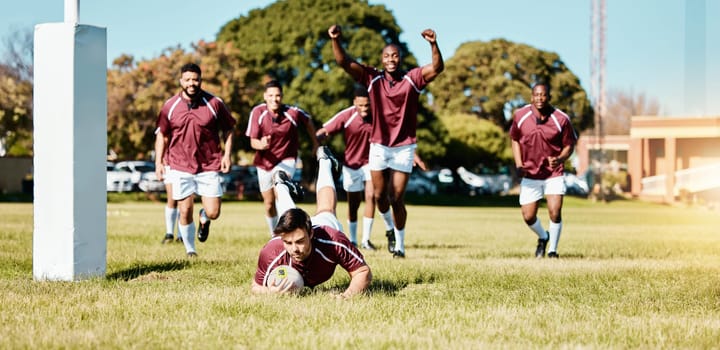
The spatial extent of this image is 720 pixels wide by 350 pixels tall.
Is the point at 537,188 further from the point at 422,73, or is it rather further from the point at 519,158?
the point at 422,73

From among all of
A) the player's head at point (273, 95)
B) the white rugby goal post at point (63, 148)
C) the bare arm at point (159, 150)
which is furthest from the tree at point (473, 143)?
the white rugby goal post at point (63, 148)

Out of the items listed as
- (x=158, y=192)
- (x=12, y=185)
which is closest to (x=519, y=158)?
(x=158, y=192)

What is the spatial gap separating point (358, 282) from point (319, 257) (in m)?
0.38

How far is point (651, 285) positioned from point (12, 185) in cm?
4697

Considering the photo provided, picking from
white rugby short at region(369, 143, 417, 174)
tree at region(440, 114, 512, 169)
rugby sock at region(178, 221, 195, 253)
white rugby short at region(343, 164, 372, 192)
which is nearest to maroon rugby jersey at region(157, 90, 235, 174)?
rugby sock at region(178, 221, 195, 253)

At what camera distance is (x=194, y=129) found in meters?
10.7

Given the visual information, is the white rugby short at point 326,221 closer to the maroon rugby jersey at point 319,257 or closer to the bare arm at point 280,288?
the maroon rugby jersey at point 319,257

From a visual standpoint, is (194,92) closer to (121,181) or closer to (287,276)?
(287,276)

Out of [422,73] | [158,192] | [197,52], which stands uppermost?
[197,52]

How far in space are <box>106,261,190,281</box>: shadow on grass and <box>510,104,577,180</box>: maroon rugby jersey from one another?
16.7 ft

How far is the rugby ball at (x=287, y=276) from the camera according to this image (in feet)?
22.0

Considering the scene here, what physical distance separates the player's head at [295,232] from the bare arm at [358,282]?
522 mm

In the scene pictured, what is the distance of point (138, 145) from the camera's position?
4475 centimetres

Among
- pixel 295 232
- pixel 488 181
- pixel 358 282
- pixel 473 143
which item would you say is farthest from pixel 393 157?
pixel 488 181
